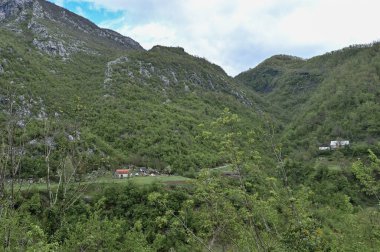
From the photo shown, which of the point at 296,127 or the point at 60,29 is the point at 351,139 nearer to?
the point at 296,127

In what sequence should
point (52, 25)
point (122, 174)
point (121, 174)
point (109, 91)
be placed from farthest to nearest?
point (52, 25), point (109, 91), point (122, 174), point (121, 174)

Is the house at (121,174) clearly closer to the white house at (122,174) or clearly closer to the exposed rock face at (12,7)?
the white house at (122,174)

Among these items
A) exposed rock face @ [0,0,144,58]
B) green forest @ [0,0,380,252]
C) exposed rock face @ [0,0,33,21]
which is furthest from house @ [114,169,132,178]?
exposed rock face @ [0,0,33,21]

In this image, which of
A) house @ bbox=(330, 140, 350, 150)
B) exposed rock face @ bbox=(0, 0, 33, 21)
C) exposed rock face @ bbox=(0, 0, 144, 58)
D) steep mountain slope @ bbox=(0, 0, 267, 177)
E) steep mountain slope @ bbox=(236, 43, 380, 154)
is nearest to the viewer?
steep mountain slope @ bbox=(0, 0, 267, 177)

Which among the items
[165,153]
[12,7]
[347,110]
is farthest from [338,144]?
[12,7]

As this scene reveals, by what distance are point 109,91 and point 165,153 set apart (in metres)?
32.7

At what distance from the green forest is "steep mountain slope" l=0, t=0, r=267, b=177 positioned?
1.64ft

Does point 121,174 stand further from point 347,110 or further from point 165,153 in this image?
point 347,110

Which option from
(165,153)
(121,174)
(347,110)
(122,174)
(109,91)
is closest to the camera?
(121,174)

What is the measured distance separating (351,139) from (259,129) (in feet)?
327

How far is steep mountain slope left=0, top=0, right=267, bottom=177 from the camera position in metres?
64.3

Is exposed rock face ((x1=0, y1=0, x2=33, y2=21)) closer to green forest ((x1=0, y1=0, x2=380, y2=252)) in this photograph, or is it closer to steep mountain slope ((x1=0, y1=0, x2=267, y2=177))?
steep mountain slope ((x1=0, y1=0, x2=267, y2=177))

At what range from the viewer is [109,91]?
310 ft

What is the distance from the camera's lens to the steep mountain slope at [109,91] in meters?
64.3
